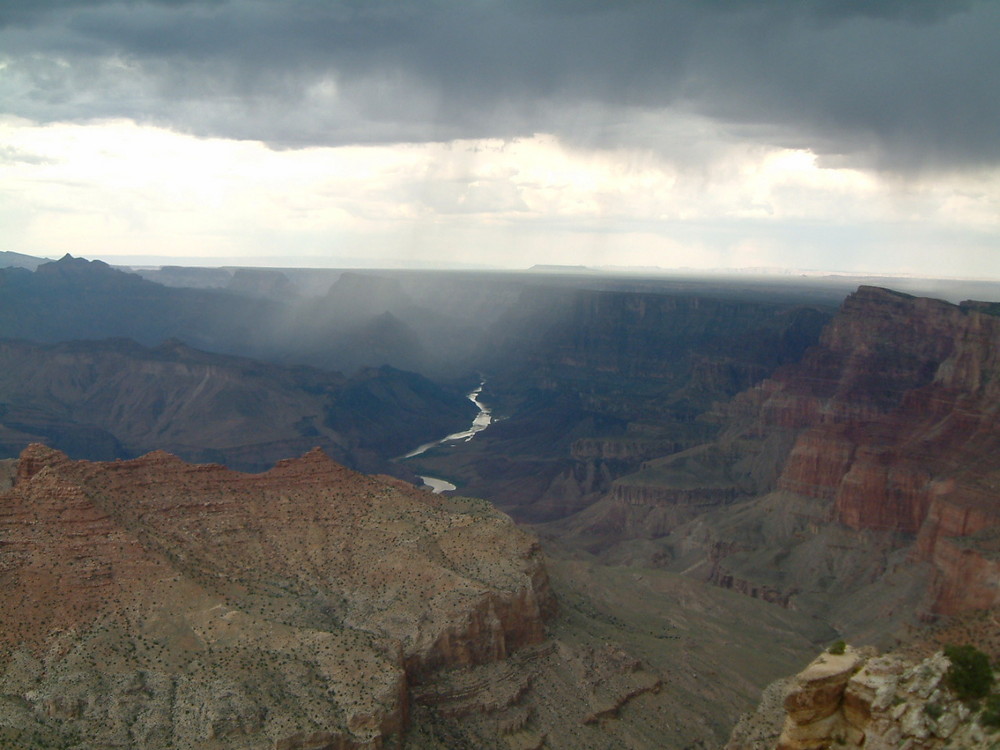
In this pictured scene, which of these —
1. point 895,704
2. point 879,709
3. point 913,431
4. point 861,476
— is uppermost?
point 895,704

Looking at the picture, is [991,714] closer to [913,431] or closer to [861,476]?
[861,476]

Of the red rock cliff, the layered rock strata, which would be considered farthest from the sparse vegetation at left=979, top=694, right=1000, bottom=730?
the layered rock strata

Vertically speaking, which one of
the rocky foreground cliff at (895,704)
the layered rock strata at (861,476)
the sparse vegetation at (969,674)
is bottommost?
the layered rock strata at (861,476)

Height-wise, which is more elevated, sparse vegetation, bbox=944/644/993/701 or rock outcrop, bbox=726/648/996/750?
sparse vegetation, bbox=944/644/993/701

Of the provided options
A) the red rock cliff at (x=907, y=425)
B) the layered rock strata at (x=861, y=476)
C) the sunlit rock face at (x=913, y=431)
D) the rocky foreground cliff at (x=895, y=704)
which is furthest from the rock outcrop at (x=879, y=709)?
the sunlit rock face at (x=913, y=431)

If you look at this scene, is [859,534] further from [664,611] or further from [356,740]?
[356,740]

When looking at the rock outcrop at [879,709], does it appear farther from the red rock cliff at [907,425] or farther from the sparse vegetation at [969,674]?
the red rock cliff at [907,425]

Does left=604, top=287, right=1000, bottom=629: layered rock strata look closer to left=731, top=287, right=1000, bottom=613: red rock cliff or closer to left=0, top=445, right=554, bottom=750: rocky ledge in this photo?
left=731, top=287, right=1000, bottom=613: red rock cliff

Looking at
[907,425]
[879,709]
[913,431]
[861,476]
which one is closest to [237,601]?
[879,709]
